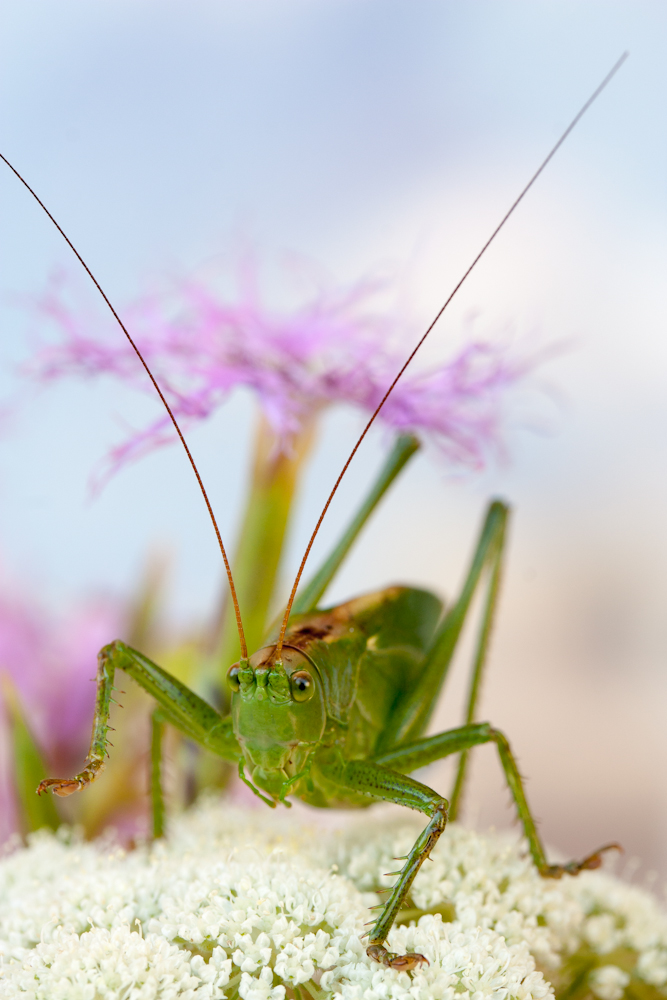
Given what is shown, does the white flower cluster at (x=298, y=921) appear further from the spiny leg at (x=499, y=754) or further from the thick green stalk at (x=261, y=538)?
the thick green stalk at (x=261, y=538)

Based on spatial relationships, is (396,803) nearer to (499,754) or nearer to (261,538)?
(499,754)

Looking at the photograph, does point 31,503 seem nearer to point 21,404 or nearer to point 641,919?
point 21,404

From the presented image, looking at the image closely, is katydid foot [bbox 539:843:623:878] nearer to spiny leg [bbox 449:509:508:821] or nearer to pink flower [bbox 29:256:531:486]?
spiny leg [bbox 449:509:508:821]

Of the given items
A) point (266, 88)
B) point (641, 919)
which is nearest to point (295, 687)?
point (641, 919)

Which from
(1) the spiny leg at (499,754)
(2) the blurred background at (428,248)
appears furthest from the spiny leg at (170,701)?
(2) the blurred background at (428,248)

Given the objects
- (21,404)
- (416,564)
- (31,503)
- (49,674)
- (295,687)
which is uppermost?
(416,564)
